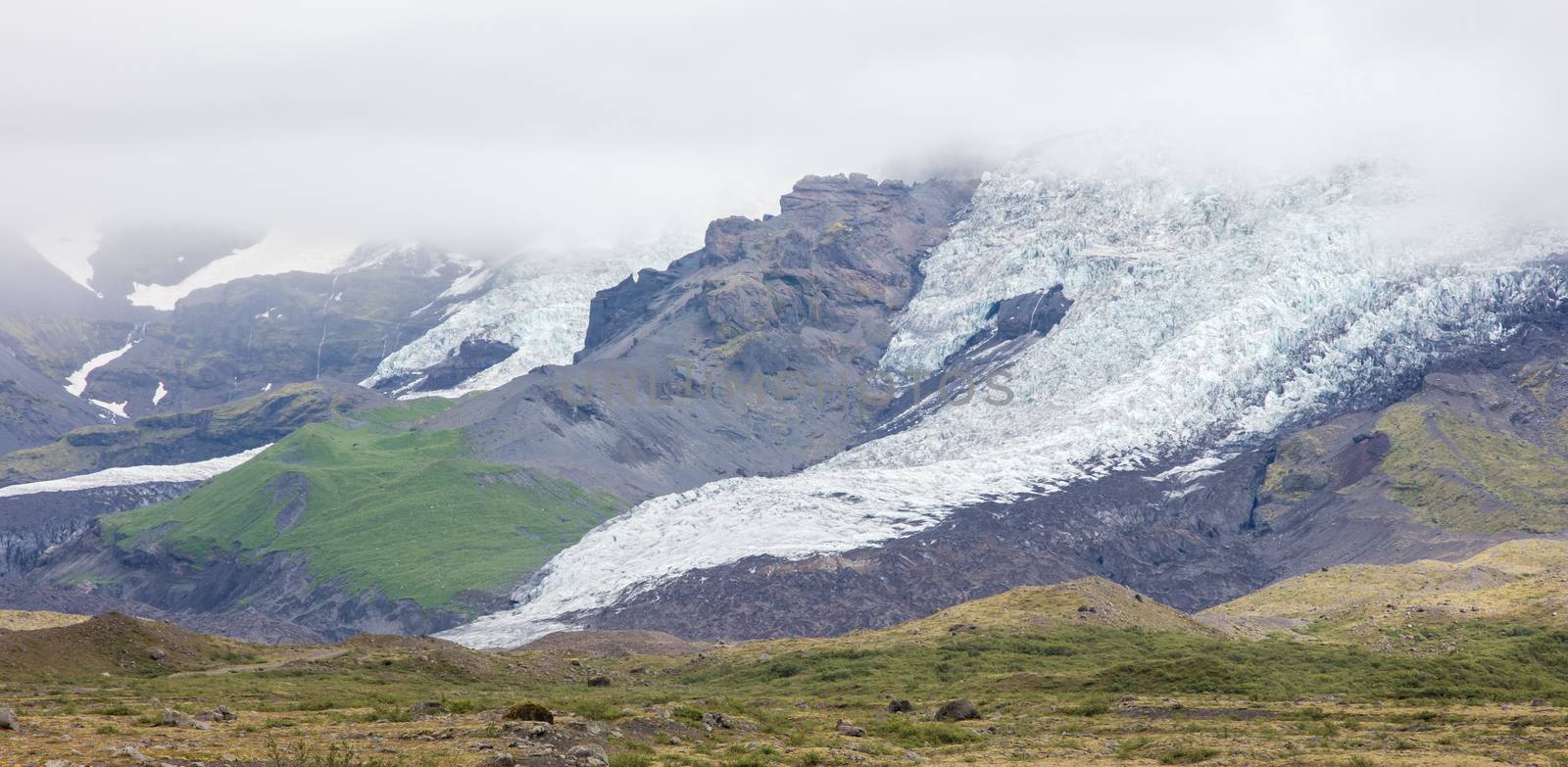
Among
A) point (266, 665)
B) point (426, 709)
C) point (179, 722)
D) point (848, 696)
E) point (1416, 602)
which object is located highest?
point (179, 722)

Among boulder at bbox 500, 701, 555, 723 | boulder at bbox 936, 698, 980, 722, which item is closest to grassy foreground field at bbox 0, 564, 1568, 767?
boulder at bbox 500, 701, 555, 723

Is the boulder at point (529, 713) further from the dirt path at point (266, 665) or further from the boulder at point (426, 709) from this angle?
the dirt path at point (266, 665)

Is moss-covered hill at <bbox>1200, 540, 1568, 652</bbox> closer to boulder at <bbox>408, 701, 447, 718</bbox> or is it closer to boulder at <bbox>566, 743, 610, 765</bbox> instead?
boulder at <bbox>408, 701, 447, 718</bbox>

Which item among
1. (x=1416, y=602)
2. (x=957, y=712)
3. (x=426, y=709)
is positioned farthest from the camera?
(x=1416, y=602)

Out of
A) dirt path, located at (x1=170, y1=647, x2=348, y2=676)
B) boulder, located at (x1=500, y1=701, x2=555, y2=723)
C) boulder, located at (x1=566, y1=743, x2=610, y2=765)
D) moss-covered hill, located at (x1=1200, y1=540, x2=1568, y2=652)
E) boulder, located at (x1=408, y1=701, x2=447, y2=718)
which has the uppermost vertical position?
boulder, located at (x1=500, y1=701, x2=555, y2=723)

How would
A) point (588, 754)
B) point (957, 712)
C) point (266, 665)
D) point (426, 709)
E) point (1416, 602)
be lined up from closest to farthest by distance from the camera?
point (588, 754)
point (426, 709)
point (957, 712)
point (266, 665)
point (1416, 602)

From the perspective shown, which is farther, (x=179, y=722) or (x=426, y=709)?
(x=426, y=709)

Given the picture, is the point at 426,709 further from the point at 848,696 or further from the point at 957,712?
the point at 848,696

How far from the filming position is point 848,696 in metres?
93.4

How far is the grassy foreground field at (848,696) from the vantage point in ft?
172

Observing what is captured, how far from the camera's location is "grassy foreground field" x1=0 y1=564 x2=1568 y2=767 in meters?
52.4

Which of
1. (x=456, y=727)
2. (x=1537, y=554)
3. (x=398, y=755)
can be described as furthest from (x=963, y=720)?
(x=1537, y=554)

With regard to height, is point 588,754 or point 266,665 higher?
point 588,754

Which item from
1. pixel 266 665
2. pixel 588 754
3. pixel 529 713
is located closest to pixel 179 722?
pixel 529 713
